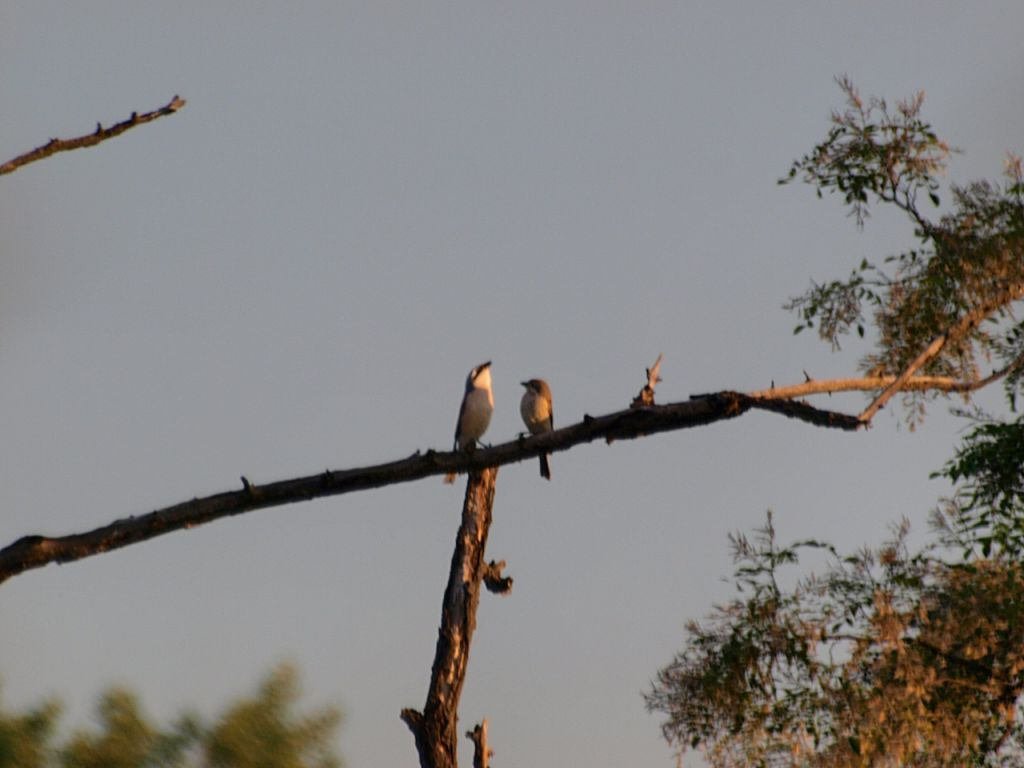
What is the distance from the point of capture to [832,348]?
15.3 m

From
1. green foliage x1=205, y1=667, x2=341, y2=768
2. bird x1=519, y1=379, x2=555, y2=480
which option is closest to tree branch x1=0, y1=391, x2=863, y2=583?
bird x1=519, y1=379, x2=555, y2=480

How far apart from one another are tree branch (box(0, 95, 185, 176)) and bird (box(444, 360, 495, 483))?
26.7ft

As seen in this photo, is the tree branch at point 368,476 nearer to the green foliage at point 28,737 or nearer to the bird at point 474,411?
the bird at point 474,411

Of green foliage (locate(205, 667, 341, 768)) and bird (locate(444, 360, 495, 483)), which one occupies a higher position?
bird (locate(444, 360, 495, 483))

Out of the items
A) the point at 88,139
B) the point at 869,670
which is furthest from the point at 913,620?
the point at 88,139

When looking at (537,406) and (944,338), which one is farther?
(537,406)

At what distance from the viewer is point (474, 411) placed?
14625 millimetres

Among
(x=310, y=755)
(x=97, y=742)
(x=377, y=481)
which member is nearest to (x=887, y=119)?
(x=377, y=481)

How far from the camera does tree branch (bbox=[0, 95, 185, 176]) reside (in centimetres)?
679

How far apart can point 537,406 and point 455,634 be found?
3662 millimetres

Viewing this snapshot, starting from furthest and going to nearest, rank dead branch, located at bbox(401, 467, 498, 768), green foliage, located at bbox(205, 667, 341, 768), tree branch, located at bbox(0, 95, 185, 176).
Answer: green foliage, located at bbox(205, 667, 341, 768) → dead branch, located at bbox(401, 467, 498, 768) → tree branch, located at bbox(0, 95, 185, 176)

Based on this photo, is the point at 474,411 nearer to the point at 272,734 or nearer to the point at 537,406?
the point at 537,406

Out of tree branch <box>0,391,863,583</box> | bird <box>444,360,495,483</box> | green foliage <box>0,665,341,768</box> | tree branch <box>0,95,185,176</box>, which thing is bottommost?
green foliage <box>0,665,341,768</box>

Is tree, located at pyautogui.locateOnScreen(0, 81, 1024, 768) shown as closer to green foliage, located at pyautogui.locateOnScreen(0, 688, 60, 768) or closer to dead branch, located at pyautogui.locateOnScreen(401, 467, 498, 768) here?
dead branch, located at pyautogui.locateOnScreen(401, 467, 498, 768)
